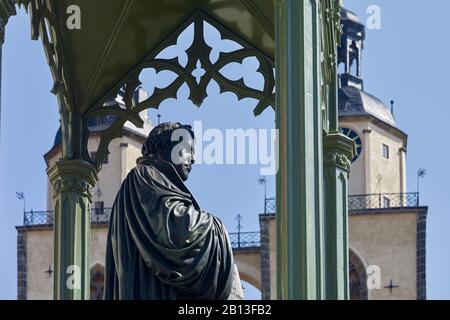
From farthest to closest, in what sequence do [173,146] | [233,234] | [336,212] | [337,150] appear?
[233,234] < [337,150] < [336,212] < [173,146]

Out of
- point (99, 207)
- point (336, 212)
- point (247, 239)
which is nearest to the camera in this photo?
point (336, 212)

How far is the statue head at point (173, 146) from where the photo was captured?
21406 millimetres

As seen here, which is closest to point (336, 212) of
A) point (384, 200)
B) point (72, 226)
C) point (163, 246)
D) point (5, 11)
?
point (163, 246)

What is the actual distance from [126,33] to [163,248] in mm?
5318

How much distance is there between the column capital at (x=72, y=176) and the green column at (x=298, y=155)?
4.48 meters

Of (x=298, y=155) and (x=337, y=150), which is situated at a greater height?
(x=337, y=150)

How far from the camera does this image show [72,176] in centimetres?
2430

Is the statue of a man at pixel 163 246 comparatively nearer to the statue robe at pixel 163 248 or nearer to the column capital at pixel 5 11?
the statue robe at pixel 163 248

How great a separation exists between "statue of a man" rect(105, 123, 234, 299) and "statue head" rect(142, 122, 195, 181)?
1.26 ft

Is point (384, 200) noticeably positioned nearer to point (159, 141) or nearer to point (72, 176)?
point (72, 176)

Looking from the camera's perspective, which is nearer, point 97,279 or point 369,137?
point 97,279

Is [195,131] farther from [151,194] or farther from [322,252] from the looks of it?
[322,252]

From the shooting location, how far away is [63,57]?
2480 centimetres
